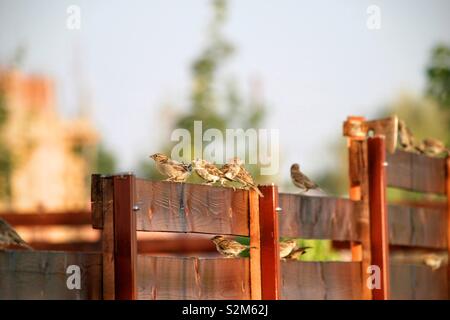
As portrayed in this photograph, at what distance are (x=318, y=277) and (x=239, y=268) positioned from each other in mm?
1100

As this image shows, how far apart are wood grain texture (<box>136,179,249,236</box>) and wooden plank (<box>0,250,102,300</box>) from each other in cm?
43

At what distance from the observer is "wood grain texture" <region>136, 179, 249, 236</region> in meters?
8.04

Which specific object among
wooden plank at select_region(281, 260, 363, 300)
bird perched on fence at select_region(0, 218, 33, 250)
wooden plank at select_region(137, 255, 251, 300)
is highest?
bird perched on fence at select_region(0, 218, 33, 250)

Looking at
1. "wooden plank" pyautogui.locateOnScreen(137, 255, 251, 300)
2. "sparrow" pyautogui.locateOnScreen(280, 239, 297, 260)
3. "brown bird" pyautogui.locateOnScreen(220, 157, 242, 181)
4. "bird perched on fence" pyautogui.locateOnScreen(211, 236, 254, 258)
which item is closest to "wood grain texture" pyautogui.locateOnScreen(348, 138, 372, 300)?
"sparrow" pyautogui.locateOnScreen(280, 239, 297, 260)

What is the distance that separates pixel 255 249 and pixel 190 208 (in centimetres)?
85

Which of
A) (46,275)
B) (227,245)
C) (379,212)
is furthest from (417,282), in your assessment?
(46,275)

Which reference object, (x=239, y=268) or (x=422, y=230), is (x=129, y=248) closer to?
(x=239, y=268)

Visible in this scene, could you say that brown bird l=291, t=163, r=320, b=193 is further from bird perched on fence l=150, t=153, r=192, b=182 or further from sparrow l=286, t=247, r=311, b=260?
bird perched on fence l=150, t=153, r=192, b=182

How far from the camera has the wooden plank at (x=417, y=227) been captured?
11.5m

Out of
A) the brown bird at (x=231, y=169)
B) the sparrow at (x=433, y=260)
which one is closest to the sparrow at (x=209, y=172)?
the brown bird at (x=231, y=169)

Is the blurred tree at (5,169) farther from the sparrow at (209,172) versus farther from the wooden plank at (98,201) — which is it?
the wooden plank at (98,201)

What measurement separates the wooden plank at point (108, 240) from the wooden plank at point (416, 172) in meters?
4.12

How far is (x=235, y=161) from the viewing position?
9508 mm
